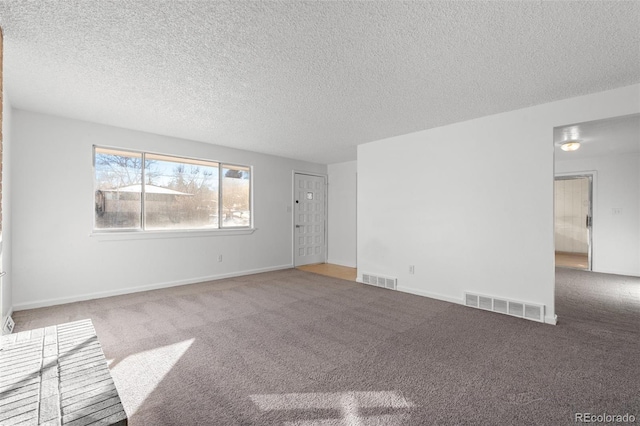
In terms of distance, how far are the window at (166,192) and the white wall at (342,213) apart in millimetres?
2265

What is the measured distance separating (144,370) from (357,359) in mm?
1711

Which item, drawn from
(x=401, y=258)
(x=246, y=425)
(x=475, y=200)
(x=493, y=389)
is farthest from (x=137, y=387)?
(x=475, y=200)

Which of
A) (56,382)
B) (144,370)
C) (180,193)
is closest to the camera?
(56,382)

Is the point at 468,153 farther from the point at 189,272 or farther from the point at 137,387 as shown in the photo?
the point at 189,272

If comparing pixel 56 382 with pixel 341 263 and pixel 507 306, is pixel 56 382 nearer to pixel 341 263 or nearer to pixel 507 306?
pixel 507 306

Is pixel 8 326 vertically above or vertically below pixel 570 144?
below

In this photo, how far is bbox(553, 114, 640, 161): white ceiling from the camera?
4117 millimetres

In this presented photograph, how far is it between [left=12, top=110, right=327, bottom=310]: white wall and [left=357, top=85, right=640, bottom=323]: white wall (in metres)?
3.28

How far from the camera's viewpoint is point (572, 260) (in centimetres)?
755

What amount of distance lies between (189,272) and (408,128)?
439cm

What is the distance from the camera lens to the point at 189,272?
5113 mm

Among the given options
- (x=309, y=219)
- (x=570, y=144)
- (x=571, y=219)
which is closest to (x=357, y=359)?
(x=309, y=219)

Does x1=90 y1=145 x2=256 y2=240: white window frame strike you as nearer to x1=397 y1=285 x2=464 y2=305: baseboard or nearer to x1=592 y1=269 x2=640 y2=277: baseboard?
x1=397 y1=285 x2=464 y2=305: baseboard

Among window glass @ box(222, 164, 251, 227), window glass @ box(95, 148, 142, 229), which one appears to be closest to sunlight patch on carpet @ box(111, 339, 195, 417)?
window glass @ box(95, 148, 142, 229)
